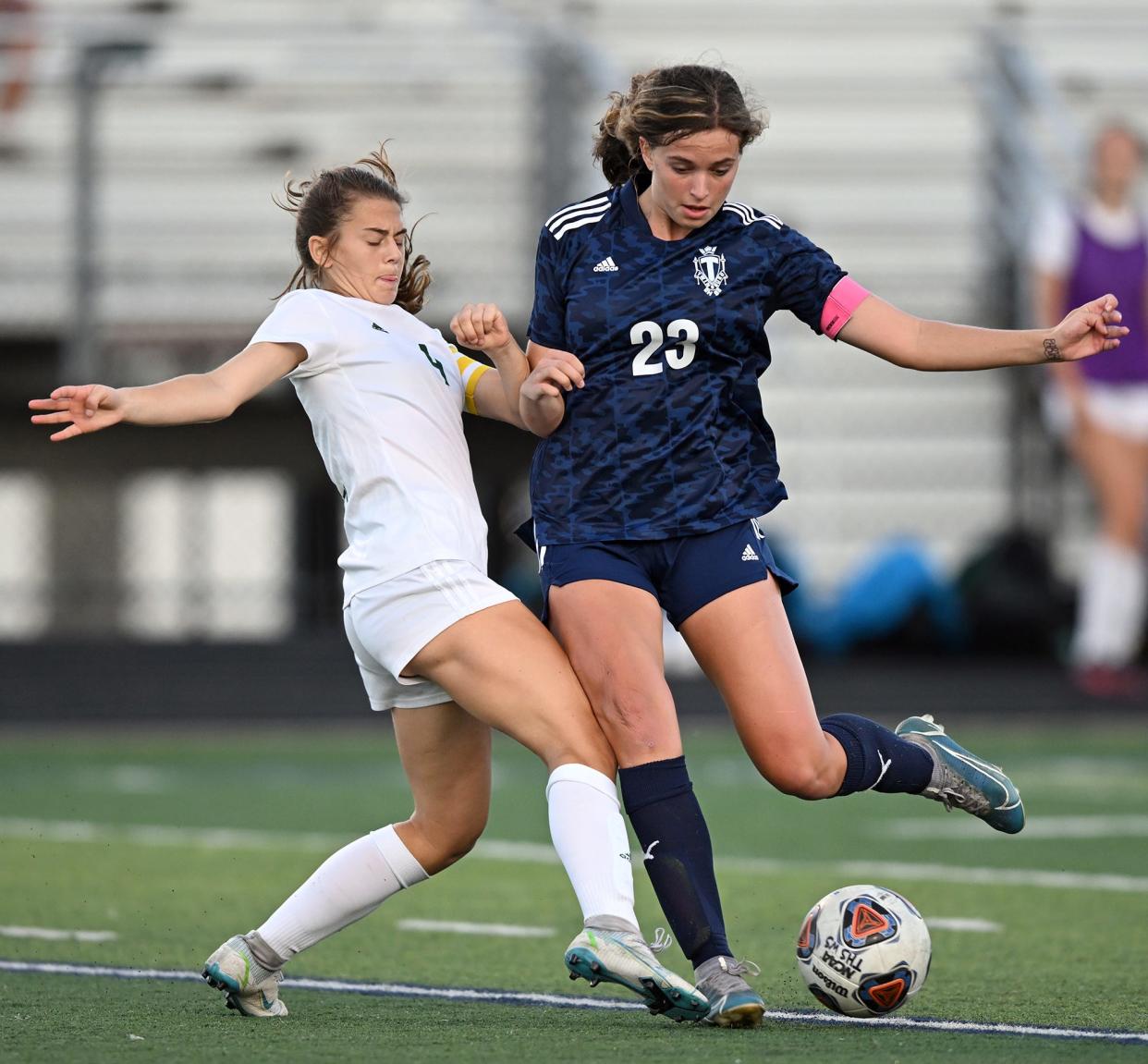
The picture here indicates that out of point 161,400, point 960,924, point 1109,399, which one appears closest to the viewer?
point 161,400

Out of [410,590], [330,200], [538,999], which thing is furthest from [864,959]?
[330,200]

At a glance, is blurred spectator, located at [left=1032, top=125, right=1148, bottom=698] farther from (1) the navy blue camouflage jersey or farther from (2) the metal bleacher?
(1) the navy blue camouflage jersey

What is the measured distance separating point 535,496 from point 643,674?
499 millimetres

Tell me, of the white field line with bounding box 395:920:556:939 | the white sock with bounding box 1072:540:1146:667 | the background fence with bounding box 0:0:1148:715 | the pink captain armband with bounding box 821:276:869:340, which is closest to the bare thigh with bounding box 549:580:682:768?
the pink captain armband with bounding box 821:276:869:340

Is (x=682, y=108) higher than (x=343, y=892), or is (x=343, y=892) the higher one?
(x=682, y=108)

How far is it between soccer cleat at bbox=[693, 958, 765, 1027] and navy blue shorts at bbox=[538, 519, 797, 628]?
27.9 inches

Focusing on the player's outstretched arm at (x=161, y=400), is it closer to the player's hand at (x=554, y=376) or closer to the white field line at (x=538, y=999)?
the player's hand at (x=554, y=376)

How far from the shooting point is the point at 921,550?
44.1 ft

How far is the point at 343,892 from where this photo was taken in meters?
4.62

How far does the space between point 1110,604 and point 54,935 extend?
25.2ft

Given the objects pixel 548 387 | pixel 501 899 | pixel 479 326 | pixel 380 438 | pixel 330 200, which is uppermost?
pixel 330 200

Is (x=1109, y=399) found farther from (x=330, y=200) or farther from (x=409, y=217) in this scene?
(x=330, y=200)

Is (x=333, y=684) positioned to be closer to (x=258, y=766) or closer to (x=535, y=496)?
(x=258, y=766)

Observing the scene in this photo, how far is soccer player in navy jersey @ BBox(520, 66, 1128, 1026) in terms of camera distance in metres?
4.45
